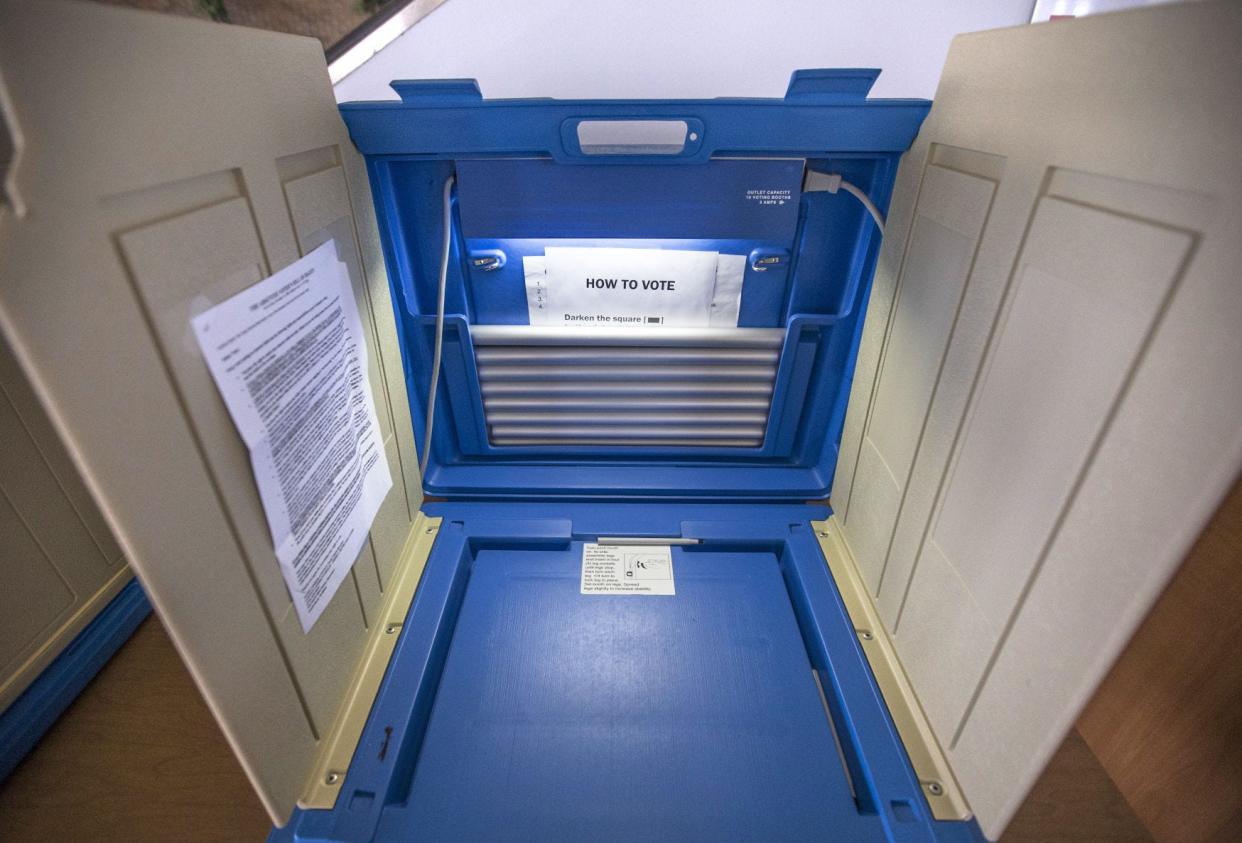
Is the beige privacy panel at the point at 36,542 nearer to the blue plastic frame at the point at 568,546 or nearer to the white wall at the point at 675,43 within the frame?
the blue plastic frame at the point at 568,546

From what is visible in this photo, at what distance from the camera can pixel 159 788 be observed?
649mm

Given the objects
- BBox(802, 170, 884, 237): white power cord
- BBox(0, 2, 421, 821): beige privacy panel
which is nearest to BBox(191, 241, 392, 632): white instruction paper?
BBox(0, 2, 421, 821): beige privacy panel

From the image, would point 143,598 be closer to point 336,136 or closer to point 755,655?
point 336,136

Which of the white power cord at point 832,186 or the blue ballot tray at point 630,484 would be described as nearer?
the blue ballot tray at point 630,484

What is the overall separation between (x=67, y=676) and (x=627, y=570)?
0.73 meters

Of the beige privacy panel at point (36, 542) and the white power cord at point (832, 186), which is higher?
the white power cord at point (832, 186)

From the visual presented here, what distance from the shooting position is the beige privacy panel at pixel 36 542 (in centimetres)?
65

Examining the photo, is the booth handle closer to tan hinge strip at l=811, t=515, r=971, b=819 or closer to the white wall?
the white wall

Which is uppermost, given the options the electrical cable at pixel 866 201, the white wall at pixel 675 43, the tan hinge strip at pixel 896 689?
the white wall at pixel 675 43

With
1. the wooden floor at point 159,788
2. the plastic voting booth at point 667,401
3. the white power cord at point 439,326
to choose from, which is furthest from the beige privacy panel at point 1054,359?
the white power cord at point 439,326

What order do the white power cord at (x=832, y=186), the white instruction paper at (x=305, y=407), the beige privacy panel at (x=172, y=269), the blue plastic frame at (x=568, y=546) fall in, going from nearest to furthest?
the beige privacy panel at (x=172, y=269) → the white instruction paper at (x=305, y=407) → the blue plastic frame at (x=568, y=546) → the white power cord at (x=832, y=186)

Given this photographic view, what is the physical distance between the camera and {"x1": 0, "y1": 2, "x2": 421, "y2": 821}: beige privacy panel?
0.94 ft

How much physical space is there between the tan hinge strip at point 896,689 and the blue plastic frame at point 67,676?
101 centimetres

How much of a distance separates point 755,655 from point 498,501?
465 millimetres
